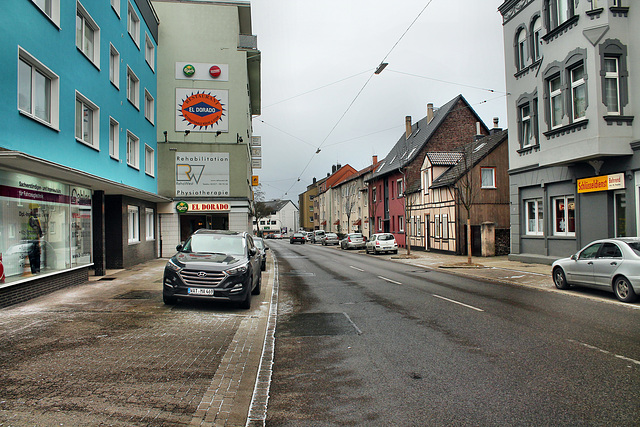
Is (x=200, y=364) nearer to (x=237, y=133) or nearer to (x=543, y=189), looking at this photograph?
(x=543, y=189)

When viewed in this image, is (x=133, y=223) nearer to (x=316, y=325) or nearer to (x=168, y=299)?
(x=168, y=299)

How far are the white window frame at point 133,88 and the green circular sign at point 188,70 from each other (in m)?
5.50

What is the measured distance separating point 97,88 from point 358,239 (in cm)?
2712

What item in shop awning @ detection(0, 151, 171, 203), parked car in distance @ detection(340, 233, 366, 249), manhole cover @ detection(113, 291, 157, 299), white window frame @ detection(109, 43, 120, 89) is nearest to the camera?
shop awning @ detection(0, 151, 171, 203)

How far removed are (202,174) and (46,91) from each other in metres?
15.2

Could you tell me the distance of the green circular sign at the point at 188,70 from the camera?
26.8m

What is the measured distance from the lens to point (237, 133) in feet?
90.6

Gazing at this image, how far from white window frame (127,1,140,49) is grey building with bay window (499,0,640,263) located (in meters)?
17.2

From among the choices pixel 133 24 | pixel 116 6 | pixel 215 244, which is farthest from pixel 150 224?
pixel 215 244

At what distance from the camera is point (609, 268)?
10.5m

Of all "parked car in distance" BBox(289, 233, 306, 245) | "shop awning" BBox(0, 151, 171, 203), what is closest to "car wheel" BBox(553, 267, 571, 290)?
"shop awning" BBox(0, 151, 171, 203)

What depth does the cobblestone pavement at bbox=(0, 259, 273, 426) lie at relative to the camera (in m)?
4.09

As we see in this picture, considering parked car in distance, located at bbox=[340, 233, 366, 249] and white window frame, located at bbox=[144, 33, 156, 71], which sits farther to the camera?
parked car in distance, located at bbox=[340, 233, 366, 249]

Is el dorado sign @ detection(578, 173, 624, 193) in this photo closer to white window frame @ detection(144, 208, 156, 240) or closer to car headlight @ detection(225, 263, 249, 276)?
car headlight @ detection(225, 263, 249, 276)
